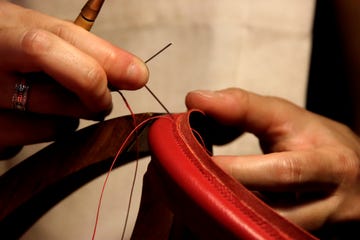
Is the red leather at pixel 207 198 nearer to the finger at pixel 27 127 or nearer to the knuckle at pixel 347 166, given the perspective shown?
the finger at pixel 27 127

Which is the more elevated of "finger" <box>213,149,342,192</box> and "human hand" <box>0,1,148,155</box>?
"human hand" <box>0,1,148,155</box>

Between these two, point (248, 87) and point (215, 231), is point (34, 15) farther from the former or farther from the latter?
point (248, 87)

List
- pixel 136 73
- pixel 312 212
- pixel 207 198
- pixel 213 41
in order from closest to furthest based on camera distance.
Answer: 1. pixel 207 198
2. pixel 136 73
3. pixel 312 212
4. pixel 213 41

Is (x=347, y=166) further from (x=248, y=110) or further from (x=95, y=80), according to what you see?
(x=95, y=80)

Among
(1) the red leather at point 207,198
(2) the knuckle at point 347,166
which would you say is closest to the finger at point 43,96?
(1) the red leather at point 207,198

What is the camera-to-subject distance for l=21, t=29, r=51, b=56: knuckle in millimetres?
408

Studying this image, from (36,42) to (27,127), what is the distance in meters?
0.12

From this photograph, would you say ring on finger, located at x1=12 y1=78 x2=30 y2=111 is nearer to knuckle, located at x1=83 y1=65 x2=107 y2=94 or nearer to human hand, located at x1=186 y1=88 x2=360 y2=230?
knuckle, located at x1=83 y1=65 x2=107 y2=94

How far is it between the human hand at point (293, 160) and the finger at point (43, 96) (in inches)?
6.3

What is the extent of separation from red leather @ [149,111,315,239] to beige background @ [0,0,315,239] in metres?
0.42

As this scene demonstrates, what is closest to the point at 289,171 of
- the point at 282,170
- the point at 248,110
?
the point at 282,170

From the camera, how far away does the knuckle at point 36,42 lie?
0.41 meters

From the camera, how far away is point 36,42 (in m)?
0.41

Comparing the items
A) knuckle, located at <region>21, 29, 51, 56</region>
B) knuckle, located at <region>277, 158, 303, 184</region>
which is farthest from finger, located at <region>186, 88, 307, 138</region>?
knuckle, located at <region>21, 29, 51, 56</region>
